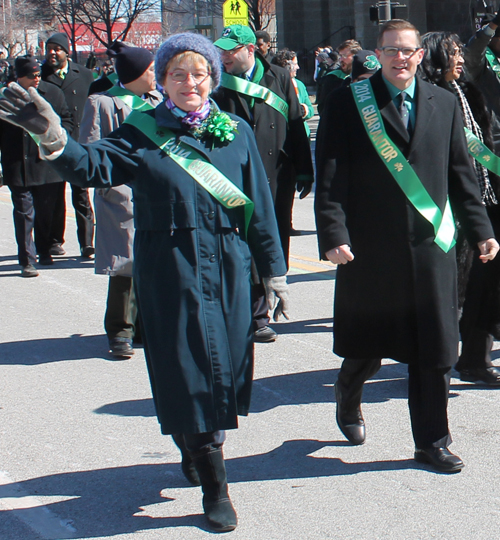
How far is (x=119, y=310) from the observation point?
6.39 metres

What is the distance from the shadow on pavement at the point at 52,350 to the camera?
6.35 m

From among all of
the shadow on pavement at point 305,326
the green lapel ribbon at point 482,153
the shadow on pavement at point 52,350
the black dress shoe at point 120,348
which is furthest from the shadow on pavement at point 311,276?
the green lapel ribbon at point 482,153

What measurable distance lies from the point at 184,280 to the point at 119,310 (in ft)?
9.11

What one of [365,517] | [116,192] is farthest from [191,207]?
[116,192]

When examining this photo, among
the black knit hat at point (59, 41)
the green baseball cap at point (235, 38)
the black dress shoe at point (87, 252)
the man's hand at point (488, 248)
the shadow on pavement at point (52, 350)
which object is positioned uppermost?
the black knit hat at point (59, 41)

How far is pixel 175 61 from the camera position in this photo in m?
3.73

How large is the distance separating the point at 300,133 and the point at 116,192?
1366mm

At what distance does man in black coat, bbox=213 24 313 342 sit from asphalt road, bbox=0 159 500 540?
2.85 feet

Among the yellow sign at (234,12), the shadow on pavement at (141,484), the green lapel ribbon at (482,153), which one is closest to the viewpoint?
the shadow on pavement at (141,484)

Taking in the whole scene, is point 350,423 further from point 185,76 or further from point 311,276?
point 311,276

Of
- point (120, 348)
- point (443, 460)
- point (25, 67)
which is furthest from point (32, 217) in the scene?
point (443, 460)

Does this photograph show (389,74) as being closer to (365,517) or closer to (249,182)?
(249,182)

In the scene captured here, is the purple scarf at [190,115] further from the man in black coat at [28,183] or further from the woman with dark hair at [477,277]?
the man in black coat at [28,183]

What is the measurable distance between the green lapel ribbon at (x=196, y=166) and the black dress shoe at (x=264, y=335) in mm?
2875
